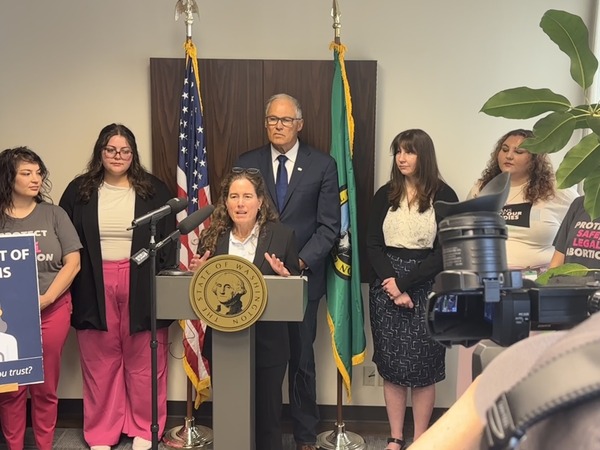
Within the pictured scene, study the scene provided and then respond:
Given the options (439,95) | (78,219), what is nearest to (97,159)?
(78,219)

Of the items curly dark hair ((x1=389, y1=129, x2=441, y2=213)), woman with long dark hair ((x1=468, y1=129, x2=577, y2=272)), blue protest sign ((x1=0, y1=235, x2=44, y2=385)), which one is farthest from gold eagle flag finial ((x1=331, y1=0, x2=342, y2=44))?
blue protest sign ((x1=0, y1=235, x2=44, y2=385))

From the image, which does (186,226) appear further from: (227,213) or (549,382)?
(549,382)

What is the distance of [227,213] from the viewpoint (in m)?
2.75

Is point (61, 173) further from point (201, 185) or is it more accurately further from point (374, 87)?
point (374, 87)

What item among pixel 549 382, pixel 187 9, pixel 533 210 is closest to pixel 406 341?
pixel 533 210

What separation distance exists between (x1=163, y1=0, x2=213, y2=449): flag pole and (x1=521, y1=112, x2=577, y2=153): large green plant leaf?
238 centimetres

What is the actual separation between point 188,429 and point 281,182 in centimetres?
151

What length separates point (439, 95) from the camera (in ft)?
11.0

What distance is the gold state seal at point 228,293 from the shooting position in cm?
214

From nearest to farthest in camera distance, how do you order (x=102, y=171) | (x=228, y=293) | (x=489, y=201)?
1. (x=489, y=201)
2. (x=228, y=293)
3. (x=102, y=171)

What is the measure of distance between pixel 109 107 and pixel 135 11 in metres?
0.58

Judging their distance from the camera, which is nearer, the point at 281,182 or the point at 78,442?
the point at 281,182

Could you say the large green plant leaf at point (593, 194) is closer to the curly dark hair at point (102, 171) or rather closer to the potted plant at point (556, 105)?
the potted plant at point (556, 105)

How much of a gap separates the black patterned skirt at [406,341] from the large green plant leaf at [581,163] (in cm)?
175
